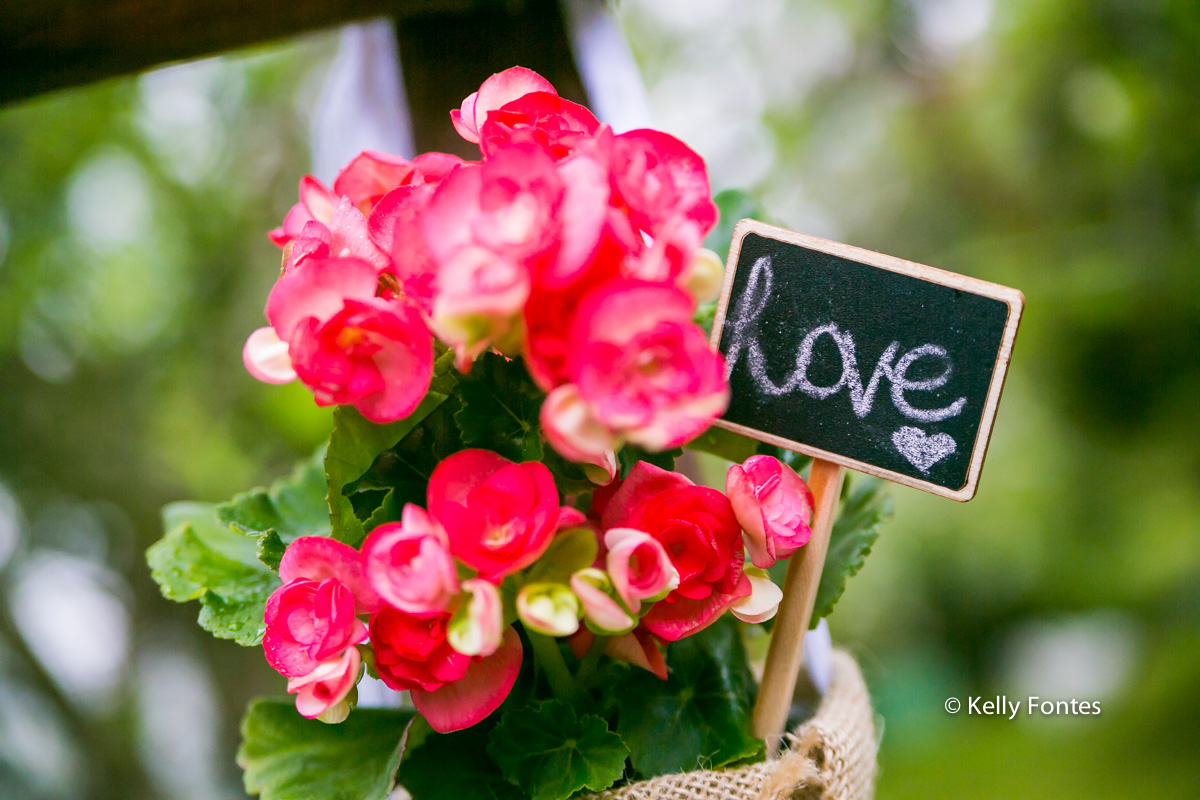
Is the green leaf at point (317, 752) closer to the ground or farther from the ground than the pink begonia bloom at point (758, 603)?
closer to the ground

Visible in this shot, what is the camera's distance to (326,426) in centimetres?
135

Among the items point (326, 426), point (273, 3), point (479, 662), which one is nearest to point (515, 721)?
point (479, 662)

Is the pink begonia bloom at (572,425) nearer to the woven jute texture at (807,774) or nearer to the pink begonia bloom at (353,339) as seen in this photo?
the pink begonia bloom at (353,339)

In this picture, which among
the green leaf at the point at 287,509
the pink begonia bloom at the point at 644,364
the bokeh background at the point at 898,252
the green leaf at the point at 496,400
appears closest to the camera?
the pink begonia bloom at the point at 644,364

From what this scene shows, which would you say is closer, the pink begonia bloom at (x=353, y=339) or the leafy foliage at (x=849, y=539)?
the pink begonia bloom at (x=353, y=339)

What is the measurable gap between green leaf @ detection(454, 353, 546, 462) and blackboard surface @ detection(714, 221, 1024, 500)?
11 cm

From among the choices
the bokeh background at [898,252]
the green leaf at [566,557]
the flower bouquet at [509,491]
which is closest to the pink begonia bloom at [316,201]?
the flower bouquet at [509,491]

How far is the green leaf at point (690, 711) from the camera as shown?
40 centimetres

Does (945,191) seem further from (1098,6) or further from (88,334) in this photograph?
(88,334)

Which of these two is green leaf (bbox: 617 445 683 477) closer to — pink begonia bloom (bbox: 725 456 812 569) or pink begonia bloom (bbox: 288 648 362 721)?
pink begonia bloom (bbox: 725 456 812 569)

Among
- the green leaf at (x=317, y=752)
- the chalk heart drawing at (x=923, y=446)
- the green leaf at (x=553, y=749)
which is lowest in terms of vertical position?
the green leaf at (x=317, y=752)

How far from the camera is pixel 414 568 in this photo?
275 millimetres

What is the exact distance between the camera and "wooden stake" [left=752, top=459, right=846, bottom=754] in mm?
412

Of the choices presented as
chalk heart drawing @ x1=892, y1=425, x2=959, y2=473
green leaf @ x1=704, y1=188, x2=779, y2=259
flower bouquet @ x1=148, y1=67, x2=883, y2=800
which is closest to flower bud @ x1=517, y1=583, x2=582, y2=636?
flower bouquet @ x1=148, y1=67, x2=883, y2=800
